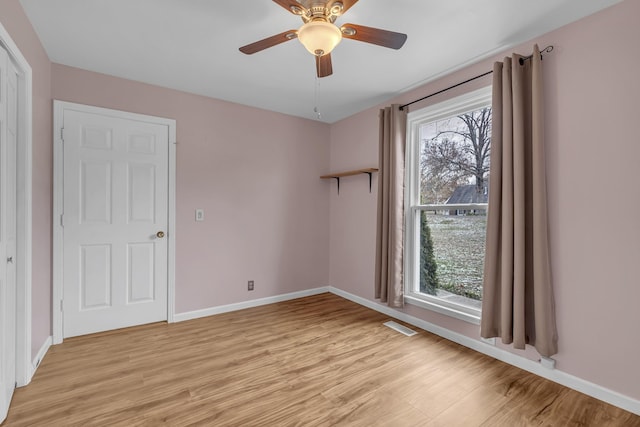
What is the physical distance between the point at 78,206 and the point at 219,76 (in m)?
1.78

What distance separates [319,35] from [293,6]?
0.19 metres

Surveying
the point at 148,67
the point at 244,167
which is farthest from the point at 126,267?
the point at 148,67

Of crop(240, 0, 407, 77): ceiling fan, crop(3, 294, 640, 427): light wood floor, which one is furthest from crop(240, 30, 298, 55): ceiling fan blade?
crop(3, 294, 640, 427): light wood floor

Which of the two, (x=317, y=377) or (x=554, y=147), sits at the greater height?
(x=554, y=147)

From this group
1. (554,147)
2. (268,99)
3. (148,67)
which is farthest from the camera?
(268,99)

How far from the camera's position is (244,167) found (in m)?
3.59

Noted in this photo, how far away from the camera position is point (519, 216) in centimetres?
209

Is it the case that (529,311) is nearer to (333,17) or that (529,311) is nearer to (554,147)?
(554,147)

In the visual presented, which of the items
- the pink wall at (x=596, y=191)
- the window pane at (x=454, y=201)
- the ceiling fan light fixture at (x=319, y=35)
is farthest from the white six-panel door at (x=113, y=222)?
the pink wall at (x=596, y=191)

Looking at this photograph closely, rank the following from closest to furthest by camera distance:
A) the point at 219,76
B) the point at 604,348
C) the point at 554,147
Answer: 1. the point at 604,348
2. the point at 554,147
3. the point at 219,76

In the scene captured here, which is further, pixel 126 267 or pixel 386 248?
pixel 386 248

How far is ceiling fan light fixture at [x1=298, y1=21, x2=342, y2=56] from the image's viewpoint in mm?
1567

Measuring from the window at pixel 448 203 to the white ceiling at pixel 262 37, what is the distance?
448 mm

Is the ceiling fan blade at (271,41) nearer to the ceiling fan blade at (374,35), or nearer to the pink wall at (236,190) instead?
the ceiling fan blade at (374,35)
